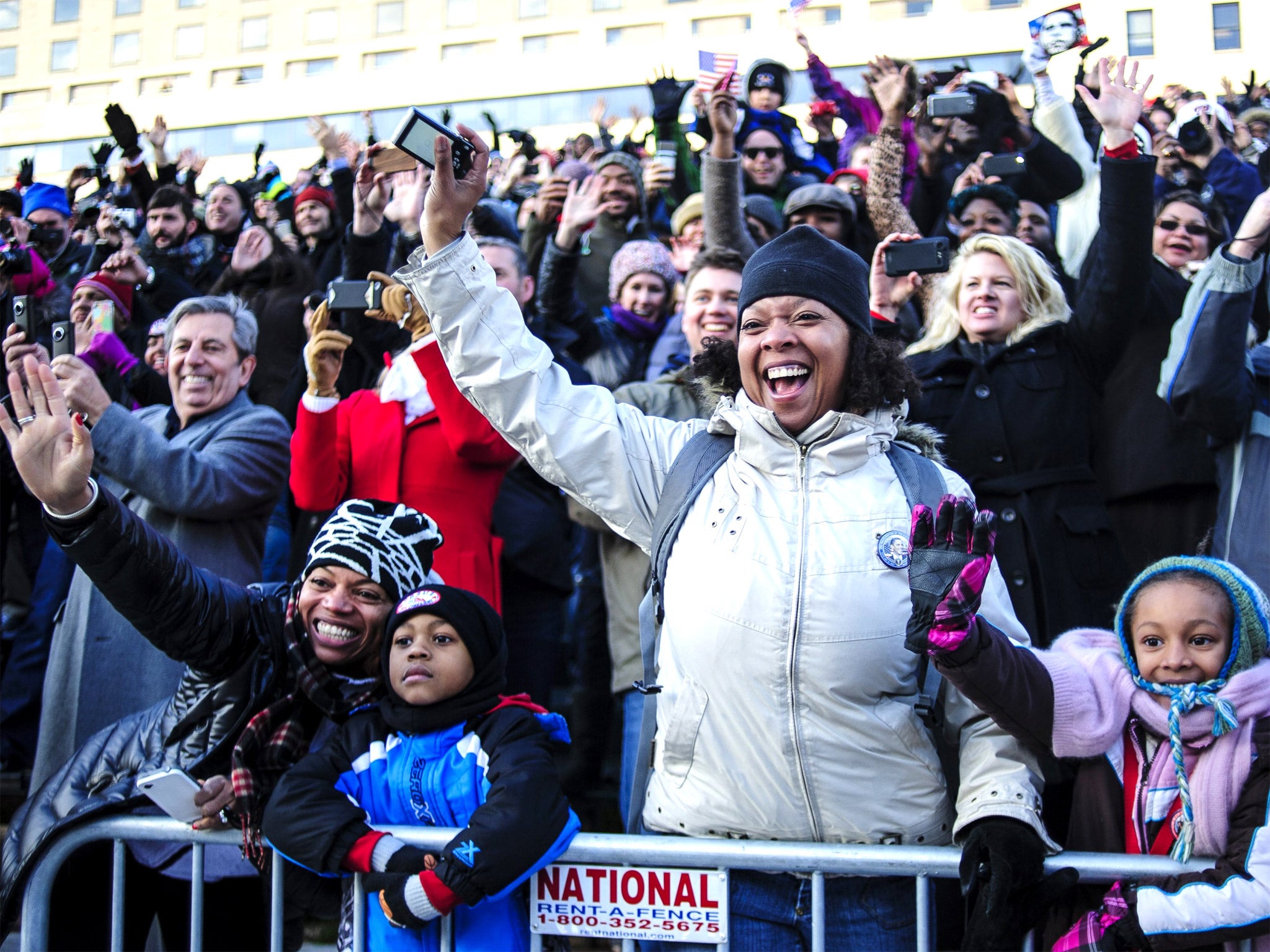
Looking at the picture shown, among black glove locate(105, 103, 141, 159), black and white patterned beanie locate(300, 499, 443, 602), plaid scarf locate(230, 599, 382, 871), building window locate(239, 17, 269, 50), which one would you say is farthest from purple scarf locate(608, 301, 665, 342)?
A: building window locate(239, 17, 269, 50)

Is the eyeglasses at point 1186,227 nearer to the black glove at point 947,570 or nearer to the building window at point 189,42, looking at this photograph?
the black glove at point 947,570

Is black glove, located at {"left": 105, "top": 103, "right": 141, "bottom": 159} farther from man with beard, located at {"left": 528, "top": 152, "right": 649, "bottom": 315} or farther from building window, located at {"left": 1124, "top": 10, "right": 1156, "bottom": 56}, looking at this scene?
building window, located at {"left": 1124, "top": 10, "right": 1156, "bottom": 56}

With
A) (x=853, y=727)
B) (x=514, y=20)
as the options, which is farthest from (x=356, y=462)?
(x=514, y=20)

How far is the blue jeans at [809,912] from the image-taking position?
2346 millimetres

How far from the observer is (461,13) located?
43.7 metres

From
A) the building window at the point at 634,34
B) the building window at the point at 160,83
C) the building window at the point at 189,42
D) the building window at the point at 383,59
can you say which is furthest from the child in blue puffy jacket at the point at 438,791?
the building window at the point at 189,42

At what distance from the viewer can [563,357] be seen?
4074 mm

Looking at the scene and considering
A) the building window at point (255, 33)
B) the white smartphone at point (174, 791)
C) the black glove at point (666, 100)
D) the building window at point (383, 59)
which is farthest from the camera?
the building window at point (255, 33)

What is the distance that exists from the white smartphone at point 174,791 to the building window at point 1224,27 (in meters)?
32.2

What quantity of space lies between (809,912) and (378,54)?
1764 inches

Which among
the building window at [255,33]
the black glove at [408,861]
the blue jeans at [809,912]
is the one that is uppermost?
the building window at [255,33]

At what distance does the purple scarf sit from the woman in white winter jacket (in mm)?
2412

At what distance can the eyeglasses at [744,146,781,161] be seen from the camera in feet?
21.8

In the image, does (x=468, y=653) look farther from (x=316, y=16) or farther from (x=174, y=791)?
(x=316, y=16)
